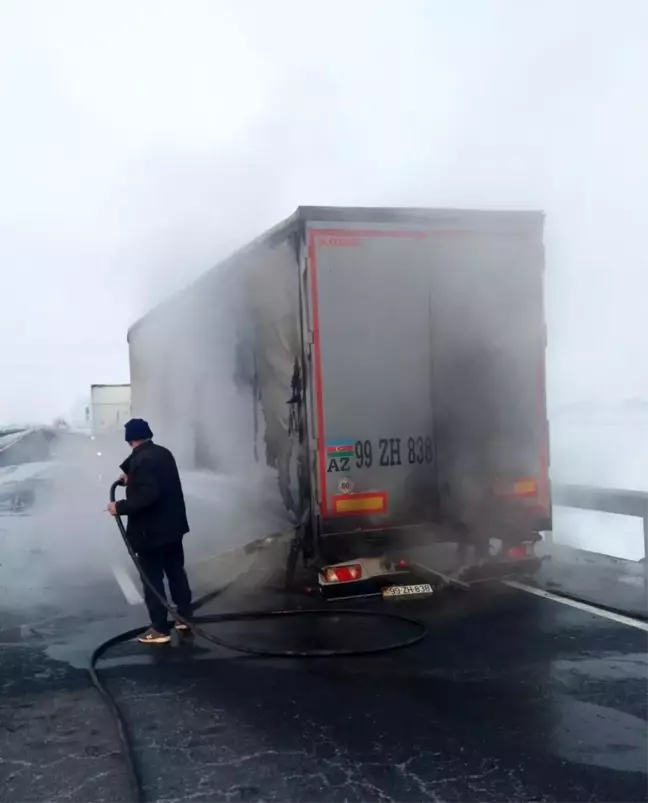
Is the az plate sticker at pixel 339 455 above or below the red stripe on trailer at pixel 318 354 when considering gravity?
below

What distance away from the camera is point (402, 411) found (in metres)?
6.69

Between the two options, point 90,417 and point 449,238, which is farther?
point 90,417

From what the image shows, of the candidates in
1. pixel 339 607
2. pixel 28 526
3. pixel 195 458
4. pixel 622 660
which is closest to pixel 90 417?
pixel 28 526

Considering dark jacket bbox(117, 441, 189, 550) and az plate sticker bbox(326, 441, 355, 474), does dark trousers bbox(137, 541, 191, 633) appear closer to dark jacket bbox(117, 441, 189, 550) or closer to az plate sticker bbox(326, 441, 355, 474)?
dark jacket bbox(117, 441, 189, 550)

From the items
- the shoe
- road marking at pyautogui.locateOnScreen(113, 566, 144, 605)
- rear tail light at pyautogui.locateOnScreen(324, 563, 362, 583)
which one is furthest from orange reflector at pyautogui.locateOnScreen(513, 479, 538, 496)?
road marking at pyautogui.locateOnScreen(113, 566, 144, 605)

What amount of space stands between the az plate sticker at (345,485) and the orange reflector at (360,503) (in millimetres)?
39

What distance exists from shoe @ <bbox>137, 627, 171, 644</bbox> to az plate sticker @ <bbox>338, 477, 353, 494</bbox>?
5.48 feet

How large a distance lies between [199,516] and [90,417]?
75.1 feet

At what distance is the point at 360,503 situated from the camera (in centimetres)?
656

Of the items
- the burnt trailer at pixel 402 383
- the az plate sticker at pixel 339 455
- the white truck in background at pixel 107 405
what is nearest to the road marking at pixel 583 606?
the burnt trailer at pixel 402 383

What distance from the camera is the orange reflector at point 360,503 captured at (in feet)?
21.3

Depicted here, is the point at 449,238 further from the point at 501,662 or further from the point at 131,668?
the point at 131,668

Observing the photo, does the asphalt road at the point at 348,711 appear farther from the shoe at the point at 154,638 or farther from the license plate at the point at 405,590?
the license plate at the point at 405,590

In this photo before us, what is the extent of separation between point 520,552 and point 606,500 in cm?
161
